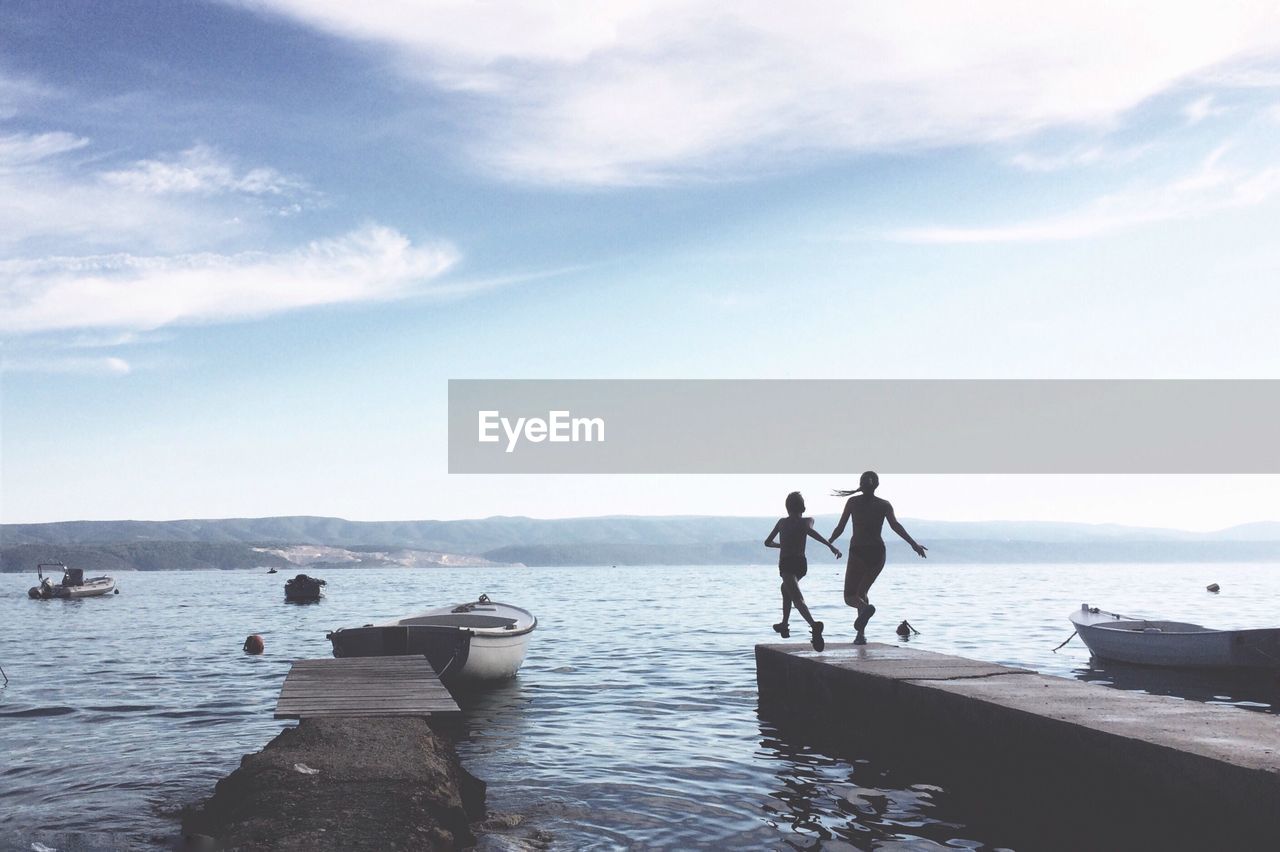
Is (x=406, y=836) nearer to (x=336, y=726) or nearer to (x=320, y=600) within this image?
(x=336, y=726)

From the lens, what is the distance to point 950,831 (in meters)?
9.45

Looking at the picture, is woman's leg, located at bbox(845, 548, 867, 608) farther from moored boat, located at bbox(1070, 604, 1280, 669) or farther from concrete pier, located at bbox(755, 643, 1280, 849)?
moored boat, located at bbox(1070, 604, 1280, 669)

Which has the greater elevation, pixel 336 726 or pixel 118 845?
pixel 336 726

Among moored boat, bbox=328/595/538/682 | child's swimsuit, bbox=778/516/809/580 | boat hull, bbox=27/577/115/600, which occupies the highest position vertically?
child's swimsuit, bbox=778/516/809/580

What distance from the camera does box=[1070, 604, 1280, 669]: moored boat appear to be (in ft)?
71.5

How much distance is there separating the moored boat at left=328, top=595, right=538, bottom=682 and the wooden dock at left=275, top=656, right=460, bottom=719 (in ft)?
5.52

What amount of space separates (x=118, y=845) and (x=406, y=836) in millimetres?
4982

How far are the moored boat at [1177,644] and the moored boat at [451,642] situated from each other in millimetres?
15772

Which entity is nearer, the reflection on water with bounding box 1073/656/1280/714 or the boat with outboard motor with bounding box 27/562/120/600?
the reflection on water with bounding box 1073/656/1280/714

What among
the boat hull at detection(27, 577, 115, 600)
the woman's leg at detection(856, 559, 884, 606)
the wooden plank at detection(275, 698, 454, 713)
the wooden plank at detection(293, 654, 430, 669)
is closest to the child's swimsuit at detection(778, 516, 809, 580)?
the woman's leg at detection(856, 559, 884, 606)

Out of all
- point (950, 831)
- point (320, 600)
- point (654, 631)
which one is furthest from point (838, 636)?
point (320, 600)

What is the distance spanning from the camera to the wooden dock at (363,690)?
38.8 ft

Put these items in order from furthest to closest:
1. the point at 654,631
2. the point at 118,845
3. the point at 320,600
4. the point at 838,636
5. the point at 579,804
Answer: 1. the point at 320,600
2. the point at 654,631
3. the point at 838,636
4. the point at 579,804
5. the point at 118,845

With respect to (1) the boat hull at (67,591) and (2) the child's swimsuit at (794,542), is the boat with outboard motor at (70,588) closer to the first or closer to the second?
(1) the boat hull at (67,591)
